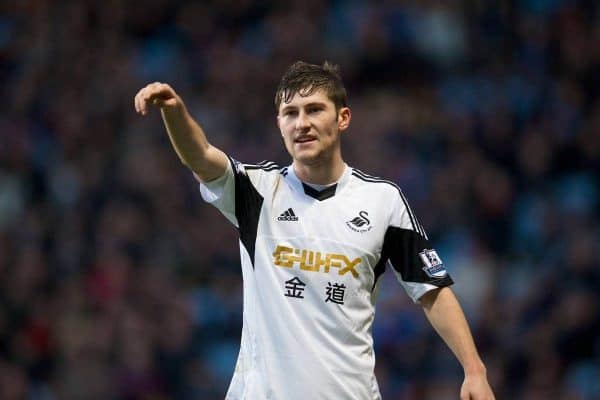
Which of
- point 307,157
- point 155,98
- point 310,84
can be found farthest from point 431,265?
point 155,98

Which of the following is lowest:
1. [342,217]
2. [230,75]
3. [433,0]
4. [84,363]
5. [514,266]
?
[84,363]

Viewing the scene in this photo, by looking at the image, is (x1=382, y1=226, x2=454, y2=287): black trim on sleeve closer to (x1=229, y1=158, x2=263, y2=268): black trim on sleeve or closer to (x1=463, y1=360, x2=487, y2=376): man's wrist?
(x1=463, y1=360, x2=487, y2=376): man's wrist

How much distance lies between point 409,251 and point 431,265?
0.12 m

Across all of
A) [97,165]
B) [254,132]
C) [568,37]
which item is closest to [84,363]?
[97,165]

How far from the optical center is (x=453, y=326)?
16.5ft

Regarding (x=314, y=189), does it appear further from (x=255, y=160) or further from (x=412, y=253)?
(x=255, y=160)

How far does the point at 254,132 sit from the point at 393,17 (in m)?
2.06

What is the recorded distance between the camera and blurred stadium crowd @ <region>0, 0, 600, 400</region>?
31.1 feet

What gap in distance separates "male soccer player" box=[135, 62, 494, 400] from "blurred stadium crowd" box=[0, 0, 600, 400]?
4.19 m

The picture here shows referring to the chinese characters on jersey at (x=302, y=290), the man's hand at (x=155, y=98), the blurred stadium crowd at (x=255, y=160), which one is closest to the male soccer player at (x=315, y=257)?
the chinese characters on jersey at (x=302, y=290)

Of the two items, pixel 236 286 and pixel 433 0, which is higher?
pixel 433 0

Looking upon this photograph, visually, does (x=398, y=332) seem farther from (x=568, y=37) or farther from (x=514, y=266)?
(x=568, y=37)

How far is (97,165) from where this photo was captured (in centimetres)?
1086

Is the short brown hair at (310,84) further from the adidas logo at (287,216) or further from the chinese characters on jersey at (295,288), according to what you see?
the chinese characters on jersey at (295,288)
